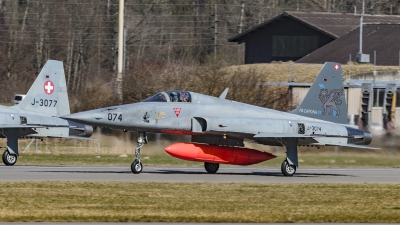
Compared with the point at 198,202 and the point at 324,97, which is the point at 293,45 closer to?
the point at 324,97

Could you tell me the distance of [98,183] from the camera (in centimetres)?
1661

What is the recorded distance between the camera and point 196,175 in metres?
20.2

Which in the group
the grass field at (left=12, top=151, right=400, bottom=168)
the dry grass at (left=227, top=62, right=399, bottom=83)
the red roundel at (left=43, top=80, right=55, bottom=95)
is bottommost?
the grass field at (left=12, top=151, right=400, bottom=168)

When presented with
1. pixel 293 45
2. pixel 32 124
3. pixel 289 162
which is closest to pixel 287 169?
pixel 289 162

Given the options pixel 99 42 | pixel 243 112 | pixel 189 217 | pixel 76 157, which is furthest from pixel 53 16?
pixel 189 217

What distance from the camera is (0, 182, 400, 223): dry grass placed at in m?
11.9

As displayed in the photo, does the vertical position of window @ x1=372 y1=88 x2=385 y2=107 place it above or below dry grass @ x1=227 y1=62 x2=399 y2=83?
below

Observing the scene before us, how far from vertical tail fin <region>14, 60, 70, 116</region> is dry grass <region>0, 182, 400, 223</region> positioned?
8570 millimetres

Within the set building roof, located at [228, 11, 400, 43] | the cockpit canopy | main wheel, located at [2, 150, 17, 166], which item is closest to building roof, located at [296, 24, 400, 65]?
building roof, located at [228, 11, 400, 43]

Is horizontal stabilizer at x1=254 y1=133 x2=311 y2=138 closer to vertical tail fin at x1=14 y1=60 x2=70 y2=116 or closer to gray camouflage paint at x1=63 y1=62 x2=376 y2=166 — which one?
gray camouflage paint at x1=63 y1=62 x2=376 y2=166

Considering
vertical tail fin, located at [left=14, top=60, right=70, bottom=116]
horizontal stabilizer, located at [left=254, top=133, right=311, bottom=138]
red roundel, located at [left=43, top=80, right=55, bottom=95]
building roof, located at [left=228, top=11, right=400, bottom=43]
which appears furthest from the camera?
building roof, located at [left=228, top=11, right=400, bottom=43]

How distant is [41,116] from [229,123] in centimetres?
745

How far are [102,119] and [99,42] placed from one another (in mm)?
39531

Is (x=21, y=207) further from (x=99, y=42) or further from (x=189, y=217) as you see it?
(x=99, y=42)
